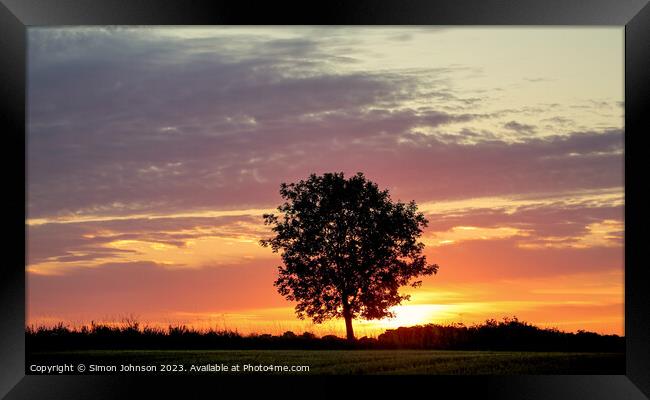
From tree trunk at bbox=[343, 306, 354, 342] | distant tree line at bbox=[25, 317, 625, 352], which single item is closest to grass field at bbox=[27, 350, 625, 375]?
distant tree line at bbox=[25, 317, 625, 352]

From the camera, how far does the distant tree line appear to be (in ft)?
39.9

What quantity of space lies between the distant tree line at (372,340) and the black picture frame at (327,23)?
3878 millimetres

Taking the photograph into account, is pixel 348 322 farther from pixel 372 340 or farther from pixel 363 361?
pixel 363 361

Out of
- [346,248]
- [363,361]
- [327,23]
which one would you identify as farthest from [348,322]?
[327,23]

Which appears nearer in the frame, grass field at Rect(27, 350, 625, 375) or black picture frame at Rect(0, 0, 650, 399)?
black picture frame at Rect(0, 0, 650, 399)

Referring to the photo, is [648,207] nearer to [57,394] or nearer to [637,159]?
[637,159]

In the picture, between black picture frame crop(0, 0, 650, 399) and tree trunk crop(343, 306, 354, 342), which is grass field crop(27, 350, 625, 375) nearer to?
black picture frame crop(0, 0, 650, 399)

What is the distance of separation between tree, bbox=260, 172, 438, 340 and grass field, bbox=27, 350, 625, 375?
6.23 meters

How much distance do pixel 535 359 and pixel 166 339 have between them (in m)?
5.58

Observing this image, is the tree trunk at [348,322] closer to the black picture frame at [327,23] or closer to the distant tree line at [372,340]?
the distant tree line at [372,340]

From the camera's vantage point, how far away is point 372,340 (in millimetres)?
16016

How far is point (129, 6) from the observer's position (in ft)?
25.1

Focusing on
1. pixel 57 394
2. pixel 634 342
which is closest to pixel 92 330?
pixel 57 394

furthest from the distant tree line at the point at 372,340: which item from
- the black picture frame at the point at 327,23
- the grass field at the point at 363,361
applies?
the black picture frame at the point at 327,23
